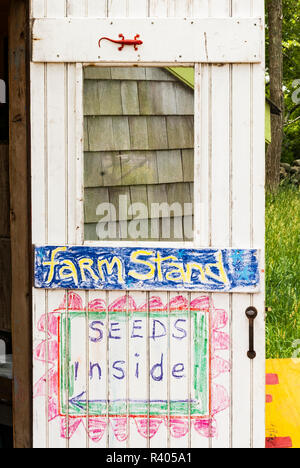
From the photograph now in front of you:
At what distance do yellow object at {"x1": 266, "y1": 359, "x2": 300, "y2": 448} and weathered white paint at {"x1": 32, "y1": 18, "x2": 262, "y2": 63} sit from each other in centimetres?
197

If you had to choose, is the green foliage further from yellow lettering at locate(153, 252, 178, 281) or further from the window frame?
yellow lettering at locate(153, 252, 178, 281)

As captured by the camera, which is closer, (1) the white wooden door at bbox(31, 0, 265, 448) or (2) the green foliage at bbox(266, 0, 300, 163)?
(1) the white wooden door at bbox(31, 0, 265, 448)

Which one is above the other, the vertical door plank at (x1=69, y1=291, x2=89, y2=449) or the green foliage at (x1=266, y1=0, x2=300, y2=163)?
the green foliage at (x1=266, y1=0, x2=300, y2=163)

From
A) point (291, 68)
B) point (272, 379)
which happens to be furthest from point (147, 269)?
point (291, 68)

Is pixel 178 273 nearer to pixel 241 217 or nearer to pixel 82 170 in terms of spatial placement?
pixel 241 217

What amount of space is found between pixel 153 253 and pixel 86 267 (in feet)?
1.08

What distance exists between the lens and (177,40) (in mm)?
2996

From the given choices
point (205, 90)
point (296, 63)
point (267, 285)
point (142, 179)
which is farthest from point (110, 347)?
point (296, 63)

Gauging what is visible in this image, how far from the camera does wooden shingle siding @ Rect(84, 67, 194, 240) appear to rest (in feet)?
10.1

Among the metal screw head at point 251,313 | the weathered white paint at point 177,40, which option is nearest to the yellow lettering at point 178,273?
the metal screw head at point 251,313

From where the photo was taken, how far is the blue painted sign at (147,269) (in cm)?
301

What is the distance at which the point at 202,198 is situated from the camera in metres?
3.04

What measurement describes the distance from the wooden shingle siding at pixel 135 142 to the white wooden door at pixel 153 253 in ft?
0.19

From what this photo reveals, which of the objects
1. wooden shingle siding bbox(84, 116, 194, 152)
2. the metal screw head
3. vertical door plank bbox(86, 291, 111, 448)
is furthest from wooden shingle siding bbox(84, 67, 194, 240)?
the metal screw head
